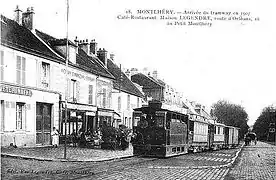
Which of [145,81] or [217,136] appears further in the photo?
[145,81]

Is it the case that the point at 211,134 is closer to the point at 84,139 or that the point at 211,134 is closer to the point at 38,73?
the point at 84,139

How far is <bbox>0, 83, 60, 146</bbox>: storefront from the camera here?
52.1 feet

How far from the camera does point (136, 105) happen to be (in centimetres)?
3488

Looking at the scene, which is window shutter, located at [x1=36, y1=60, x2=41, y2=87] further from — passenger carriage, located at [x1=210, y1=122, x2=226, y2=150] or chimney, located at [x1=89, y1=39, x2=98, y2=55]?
passenger carriage, located at [x1=210, y1=122, x2=226, y2=150]

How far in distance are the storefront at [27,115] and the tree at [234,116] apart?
59306mm

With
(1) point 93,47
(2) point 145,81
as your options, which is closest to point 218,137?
(1) point 93,47

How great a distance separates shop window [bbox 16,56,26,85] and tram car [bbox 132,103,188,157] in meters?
5.81

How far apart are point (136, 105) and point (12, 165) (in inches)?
957

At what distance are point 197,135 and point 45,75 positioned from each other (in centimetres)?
1019

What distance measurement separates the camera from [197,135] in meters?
22.5

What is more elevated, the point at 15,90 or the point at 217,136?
the point at 15,90

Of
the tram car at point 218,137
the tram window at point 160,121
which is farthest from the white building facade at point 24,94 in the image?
the tram car at point 218,137

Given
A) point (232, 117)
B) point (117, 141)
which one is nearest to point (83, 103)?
point (117, 141)

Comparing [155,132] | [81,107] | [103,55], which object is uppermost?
[103,55]
